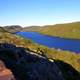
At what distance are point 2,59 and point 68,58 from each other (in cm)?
4282

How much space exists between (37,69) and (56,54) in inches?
1577

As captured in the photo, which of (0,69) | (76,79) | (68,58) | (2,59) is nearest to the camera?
(0,69)

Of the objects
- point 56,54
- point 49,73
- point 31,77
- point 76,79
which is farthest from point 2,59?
point 56,54

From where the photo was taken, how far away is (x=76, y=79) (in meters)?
38.2

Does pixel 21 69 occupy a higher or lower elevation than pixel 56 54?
higher

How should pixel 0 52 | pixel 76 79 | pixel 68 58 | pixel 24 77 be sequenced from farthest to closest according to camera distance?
pixel 68 58, pixel 76 79, pixel 0 52, pixel 24 77

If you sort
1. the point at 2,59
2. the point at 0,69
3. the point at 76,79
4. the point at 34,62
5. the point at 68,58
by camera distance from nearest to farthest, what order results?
the point at 0,69
the point at 2,59
the point at 34,62
the point at 76,79
the point at 68,58

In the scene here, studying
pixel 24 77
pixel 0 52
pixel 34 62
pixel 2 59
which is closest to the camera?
pixel 24 77

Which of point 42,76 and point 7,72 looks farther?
point 42,76

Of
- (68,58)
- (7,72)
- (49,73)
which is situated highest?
(7,72)

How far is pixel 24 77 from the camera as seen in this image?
2289 cm

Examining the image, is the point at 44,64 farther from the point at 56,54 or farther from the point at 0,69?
the point at 56,54

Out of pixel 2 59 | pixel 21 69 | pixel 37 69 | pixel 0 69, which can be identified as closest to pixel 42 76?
pixel 37 69

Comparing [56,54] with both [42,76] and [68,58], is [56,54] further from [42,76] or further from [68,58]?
[42,76]
